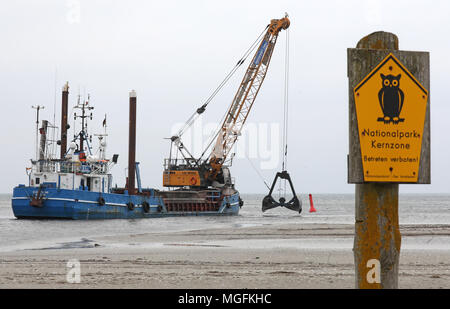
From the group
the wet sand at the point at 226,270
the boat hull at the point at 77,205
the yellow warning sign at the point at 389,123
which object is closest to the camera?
the yellow warning sign at the point at 389,123

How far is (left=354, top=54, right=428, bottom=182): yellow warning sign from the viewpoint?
13.8 feet

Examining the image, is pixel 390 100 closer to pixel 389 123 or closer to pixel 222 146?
pixel 389 123

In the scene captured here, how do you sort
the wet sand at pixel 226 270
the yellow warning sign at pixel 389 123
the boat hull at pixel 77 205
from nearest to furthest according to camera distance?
the yellow warning sign at pixel 389 123 → the wet sand at pixel 226 270 → the boat hull at pixel 77 205

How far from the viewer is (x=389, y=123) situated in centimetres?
423

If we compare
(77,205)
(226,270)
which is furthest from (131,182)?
(226,270)

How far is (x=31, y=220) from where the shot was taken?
47.6 metres

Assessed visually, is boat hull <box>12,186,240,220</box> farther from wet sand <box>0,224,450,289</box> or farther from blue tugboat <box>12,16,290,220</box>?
wet sand <box>0,224,450,289</box>

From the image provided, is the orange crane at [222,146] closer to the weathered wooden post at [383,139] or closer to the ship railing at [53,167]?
the ship railing at [53,167]

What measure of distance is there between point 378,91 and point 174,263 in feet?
40.3

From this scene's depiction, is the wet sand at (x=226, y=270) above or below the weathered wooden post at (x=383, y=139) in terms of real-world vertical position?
below

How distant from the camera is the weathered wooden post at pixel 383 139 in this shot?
423 centimetres

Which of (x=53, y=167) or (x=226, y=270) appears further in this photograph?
(x=53, y=167)

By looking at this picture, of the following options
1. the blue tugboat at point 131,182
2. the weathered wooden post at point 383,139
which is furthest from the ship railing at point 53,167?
the weathered wooden post at point 383,139

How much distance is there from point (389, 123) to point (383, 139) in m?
0.12
